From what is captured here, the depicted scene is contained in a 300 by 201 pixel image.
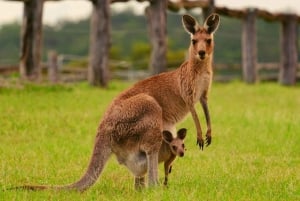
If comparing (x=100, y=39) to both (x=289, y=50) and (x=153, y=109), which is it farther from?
(x=153, y=109)

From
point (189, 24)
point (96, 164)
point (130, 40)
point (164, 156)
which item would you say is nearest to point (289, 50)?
point (189, 24)

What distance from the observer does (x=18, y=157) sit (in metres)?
9.69

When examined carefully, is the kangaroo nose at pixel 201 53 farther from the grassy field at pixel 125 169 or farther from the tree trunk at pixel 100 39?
the tree trunk at pixel 100 39

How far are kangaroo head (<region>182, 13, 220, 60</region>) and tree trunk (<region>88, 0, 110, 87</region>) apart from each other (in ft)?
39.3

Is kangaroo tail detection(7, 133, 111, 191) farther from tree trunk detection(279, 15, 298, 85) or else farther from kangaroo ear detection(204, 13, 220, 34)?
tree trunk detection(279, 15, 298, 85)

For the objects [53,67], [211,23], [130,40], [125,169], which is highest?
[211,23]

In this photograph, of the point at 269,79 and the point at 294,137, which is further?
the point at 269,79

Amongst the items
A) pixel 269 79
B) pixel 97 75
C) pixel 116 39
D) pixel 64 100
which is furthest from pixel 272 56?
pixel 64 100

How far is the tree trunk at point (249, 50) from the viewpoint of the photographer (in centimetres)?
2552

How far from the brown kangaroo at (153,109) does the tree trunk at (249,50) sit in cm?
1748

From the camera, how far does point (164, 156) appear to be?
25.7ft

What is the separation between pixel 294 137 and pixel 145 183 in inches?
185

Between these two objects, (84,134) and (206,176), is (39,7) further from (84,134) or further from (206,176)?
(206,176)

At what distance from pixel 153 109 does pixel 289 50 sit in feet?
65.5
